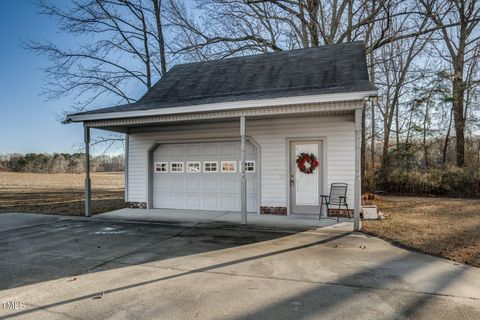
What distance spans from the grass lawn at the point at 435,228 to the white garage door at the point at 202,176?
12.1 feet

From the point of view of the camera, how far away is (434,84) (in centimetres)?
1534

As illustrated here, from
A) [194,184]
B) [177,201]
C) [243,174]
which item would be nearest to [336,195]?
[243,174]

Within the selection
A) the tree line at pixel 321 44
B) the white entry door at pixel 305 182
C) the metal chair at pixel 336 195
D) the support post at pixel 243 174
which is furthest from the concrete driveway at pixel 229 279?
the tree line at pixel 321 44

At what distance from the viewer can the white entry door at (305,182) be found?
8023 millimetres

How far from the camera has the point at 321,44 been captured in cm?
1584

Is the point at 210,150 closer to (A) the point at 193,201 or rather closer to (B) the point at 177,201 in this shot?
(A) the point at 193,201

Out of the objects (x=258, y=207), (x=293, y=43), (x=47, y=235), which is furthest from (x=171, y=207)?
(x=293, y=43)

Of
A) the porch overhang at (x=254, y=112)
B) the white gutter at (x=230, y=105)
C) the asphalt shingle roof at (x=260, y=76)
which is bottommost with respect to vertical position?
the porch overhang at (x=254, y=112)

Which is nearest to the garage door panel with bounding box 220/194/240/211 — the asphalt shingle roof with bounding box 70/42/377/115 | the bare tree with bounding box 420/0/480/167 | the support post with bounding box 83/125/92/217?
the asphalt shingle roof with bounding box 70/42/377/115

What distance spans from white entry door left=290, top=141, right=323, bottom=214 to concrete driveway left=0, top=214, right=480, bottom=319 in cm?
206

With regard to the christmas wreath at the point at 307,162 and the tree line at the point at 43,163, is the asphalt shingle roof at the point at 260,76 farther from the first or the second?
the tree line at the point at 43,163

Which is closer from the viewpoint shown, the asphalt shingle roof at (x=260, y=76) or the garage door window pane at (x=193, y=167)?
the asphalt shingle roof at (x=260, y=76)

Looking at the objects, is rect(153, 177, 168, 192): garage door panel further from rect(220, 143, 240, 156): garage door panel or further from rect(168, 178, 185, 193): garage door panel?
rect(220, 143, 240, 156): garage door panel

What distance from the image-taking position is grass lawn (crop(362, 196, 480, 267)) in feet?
16.4
